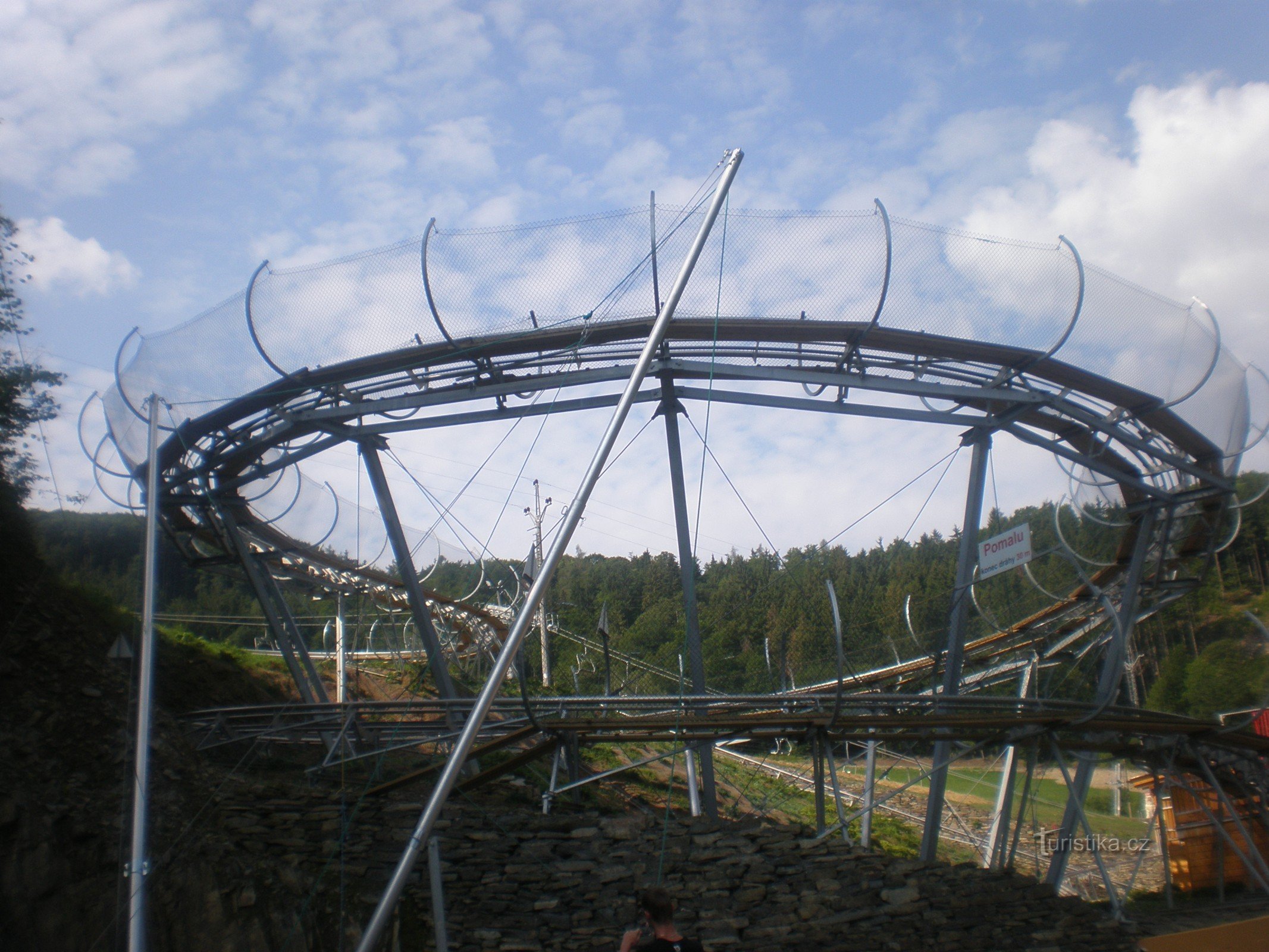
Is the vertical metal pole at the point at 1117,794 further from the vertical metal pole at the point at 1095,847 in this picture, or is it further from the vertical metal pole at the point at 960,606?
the vertical metal pole at the point at 960,606

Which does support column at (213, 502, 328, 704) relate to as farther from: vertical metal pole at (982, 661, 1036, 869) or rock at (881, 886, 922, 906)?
vertical metal pole at (982, 661, 1036, 869)

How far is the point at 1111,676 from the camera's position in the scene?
11.9 metres

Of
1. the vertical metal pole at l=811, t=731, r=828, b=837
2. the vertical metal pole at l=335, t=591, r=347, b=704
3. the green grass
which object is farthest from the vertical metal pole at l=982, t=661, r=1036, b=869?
the green grass

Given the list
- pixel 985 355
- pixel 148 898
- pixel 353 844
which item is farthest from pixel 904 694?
pixel 148 898

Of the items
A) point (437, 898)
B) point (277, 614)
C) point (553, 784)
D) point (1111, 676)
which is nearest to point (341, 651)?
point (277, 614)

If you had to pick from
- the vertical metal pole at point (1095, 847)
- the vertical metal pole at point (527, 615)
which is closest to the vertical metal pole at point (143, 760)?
the vertical metal pole at point (527, 615)

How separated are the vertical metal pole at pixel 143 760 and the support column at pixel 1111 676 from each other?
31.8ft

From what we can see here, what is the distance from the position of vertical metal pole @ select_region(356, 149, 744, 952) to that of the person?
1.29 meters

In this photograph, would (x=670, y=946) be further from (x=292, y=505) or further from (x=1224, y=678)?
(x=1224, y=678)

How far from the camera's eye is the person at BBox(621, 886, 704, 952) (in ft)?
15.3

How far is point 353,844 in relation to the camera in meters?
9.10

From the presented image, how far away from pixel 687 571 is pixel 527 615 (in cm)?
550

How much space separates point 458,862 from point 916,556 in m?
10.1

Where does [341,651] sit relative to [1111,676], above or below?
above
